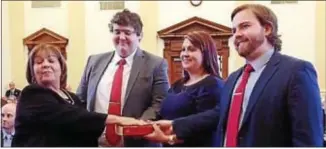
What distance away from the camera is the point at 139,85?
239cm

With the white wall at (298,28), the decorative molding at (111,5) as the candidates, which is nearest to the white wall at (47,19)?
the decorative molding at (111,5)

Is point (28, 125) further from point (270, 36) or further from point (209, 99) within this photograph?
point (270, 36)

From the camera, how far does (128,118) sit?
7.32 ft

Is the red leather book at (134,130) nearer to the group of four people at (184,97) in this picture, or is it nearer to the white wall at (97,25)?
the group of four people at (184,97)

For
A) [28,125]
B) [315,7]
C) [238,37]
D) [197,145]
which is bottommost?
[197,145]

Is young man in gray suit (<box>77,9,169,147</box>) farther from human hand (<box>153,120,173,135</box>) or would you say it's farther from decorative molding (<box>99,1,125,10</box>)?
decorative molding (<box>99,1,125,10</box>)

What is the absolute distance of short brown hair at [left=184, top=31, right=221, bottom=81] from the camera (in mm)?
2244

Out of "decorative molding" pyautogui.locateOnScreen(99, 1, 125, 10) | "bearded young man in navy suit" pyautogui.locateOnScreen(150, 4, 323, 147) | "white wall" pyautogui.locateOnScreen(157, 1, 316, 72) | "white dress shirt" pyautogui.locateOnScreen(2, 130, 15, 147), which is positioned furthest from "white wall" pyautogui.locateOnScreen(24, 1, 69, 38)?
"bearded young man in navy suit" pyautogui.locateOnScreen(150, 4, 323, 147)

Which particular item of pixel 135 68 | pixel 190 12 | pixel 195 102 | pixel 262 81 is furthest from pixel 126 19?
pixel 190 12

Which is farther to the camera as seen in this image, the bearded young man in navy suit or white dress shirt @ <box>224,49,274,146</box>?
white dress shirt @ <box>224,49,274,146</box>

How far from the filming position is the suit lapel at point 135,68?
7.84ft

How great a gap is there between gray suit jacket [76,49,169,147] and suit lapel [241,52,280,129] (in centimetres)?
67

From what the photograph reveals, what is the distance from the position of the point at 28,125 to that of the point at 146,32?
27.9 feet

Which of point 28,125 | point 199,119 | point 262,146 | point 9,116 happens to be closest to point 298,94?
point 262,146
